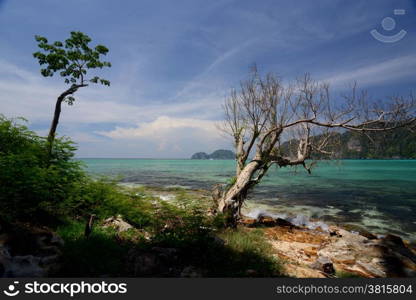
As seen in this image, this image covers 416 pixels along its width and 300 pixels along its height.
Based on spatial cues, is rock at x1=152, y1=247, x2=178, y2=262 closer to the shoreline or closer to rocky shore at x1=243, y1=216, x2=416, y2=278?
rocky shore at x1=243, y1=216, x2=416, y2=278

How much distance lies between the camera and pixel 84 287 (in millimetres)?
3631

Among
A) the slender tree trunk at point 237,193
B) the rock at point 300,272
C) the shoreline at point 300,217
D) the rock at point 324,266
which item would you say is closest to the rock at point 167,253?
the rock at point 300,272

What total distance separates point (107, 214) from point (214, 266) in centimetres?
341

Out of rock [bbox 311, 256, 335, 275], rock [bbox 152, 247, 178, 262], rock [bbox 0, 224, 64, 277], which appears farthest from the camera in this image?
rock [bbox 311, 256, 335, 275]

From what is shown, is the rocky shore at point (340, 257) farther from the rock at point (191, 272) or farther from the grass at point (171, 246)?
the rock at point (191, 272)

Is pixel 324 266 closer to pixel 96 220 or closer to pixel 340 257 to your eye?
pixel 340 257

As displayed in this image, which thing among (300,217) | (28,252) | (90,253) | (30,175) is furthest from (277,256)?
(300,217)

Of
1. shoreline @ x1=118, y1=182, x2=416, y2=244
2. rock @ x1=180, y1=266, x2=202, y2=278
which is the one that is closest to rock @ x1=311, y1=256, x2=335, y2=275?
rock @ x1=180, y1=266, x2=202, y2=278

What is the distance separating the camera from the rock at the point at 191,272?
447 centimetres

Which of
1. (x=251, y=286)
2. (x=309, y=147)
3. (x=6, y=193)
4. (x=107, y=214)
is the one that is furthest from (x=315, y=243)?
(x=6, y=193)

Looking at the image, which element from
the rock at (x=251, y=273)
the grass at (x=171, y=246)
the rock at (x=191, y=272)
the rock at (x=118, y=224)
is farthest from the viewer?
the rock at (x=118, y=224)

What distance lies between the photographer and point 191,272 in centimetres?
458

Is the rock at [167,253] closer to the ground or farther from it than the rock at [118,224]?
farther from it

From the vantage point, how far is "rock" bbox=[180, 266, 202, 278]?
447 centimetres
